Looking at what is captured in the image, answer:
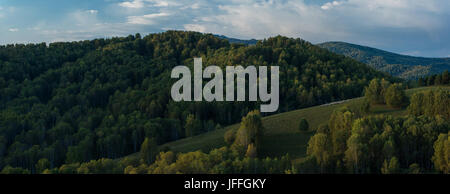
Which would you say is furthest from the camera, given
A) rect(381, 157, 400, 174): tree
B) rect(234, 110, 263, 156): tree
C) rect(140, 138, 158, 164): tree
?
rect(140, 138, 158, 164): tree

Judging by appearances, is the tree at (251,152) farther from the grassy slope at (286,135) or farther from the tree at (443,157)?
→ the tree at (443,157)

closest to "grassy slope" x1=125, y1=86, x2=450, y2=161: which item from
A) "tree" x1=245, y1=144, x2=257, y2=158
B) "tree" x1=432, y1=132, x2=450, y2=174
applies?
"tree" x1=245, y1=144, x2=257, y2=158

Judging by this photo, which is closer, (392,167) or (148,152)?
(392,167)

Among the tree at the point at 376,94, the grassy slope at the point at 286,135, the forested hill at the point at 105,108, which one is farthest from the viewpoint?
the forested hill at the point at 105,108

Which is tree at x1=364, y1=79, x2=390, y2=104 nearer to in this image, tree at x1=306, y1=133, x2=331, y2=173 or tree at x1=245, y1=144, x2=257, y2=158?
tree at x1=306, y1=133, x2=331, y2=173

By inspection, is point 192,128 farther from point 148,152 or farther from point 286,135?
point 286,135

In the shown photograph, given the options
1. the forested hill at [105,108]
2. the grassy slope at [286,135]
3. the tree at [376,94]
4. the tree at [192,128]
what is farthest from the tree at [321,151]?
the forested hill at [105,108]

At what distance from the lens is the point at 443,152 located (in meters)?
46.1

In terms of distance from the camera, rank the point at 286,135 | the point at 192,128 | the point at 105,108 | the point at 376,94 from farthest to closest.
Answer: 1. the point at 105,108
2. the point at 192,128
3. the point at 376,94
4. the point at 286,135

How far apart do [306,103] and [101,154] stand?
94.1 meters

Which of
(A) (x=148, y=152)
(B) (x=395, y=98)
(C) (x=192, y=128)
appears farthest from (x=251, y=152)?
(B) (x=395, y=98)
